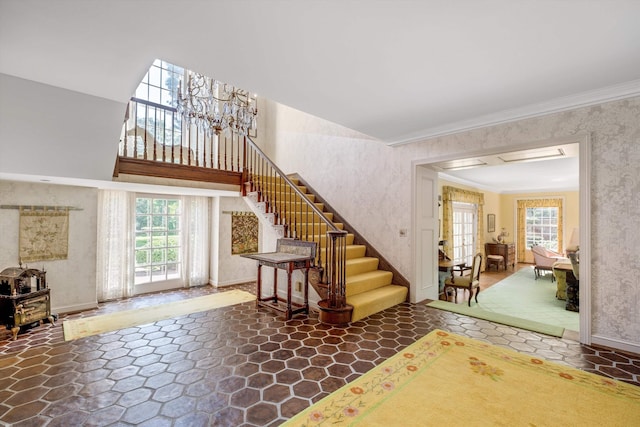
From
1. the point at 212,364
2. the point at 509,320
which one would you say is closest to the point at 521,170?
the point at 509,320

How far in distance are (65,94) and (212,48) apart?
Result: 5.35 feet

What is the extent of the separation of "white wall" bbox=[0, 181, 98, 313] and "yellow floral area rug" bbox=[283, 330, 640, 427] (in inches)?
178

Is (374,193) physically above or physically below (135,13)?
below

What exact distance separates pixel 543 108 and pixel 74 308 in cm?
699

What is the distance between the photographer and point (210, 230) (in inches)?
258

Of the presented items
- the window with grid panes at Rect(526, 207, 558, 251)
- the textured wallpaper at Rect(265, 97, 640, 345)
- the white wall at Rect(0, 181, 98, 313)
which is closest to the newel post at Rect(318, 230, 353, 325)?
the textured wallpaper at Rect(265, 97, 640, 345)

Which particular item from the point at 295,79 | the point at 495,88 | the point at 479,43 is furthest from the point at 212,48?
the point at 495,88

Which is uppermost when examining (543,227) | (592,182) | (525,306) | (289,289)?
(592,182)

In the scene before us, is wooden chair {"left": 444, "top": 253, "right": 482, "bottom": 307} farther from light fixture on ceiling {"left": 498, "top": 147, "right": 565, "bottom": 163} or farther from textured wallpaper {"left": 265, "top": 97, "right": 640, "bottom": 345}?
light fixture on ceiling {"left": 498, "top": 147, "right": 565, "bottom": 163}

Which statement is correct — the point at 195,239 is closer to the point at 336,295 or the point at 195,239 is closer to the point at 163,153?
the point at 163,153

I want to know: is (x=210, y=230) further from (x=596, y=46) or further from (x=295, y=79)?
(x=596, y=46)

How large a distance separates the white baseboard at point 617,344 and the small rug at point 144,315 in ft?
14.9

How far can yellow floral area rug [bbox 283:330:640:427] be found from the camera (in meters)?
1.96

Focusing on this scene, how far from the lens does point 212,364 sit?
275 cm
